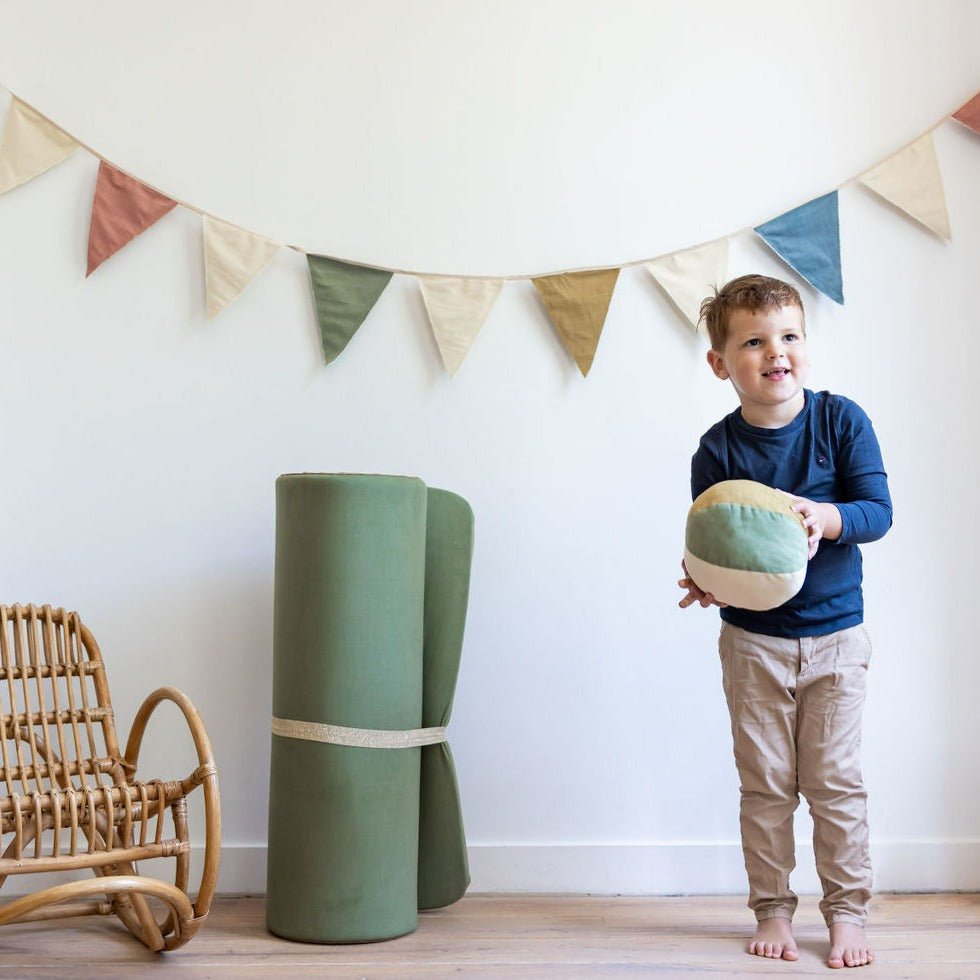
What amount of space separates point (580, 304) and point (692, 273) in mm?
223

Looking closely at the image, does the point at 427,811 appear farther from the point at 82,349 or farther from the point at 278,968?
the point at 82,349

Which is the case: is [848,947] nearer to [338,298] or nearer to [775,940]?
[775,940]

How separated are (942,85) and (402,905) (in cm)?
179

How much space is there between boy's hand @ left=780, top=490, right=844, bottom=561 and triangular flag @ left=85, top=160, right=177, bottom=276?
127 centimetres

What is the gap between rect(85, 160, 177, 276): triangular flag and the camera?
6.42ft

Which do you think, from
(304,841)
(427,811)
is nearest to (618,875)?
(427,811)

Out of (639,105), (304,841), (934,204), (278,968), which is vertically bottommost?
(278,968)

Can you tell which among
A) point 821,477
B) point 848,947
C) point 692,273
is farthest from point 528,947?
point 692,273

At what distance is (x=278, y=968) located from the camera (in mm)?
1516

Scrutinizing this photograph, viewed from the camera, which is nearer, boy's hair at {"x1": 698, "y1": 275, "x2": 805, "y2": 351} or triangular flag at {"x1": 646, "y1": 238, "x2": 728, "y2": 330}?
boy's hair at {"x1": 698, "y1": 275, "x2": 805, "y2": 351}

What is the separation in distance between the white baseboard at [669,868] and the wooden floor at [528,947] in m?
0.07

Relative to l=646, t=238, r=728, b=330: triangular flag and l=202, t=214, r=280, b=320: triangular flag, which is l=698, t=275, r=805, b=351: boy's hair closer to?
l=646, t=238, r=728, b=330: triangular flag

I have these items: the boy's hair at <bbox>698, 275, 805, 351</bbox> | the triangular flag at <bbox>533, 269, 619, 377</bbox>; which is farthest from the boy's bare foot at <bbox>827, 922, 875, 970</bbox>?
the triangular flag at <bbox>533, 269, 619, 377</bbox>

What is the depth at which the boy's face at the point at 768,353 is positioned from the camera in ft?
5.22
